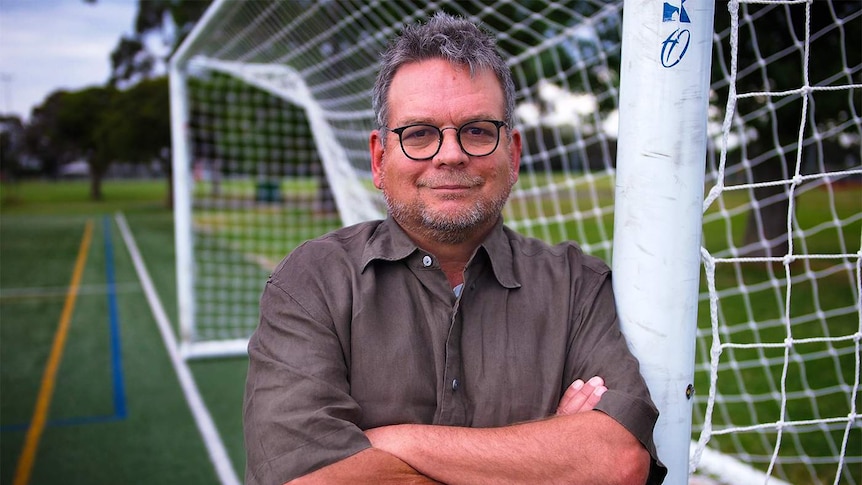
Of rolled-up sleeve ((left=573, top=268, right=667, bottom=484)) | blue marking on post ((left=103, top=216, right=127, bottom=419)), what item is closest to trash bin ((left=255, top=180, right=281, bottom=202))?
blue marking on post ((left=103, top=216, right=127, bottom=419))

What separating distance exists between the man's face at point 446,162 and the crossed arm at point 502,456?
0.51m

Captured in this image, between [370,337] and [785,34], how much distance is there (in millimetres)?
8423

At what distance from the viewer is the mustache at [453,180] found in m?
1.70

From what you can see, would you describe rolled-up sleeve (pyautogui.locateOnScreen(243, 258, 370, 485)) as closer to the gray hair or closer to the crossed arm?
the crossed arm

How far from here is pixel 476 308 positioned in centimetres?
177

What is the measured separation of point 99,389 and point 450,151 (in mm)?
5117

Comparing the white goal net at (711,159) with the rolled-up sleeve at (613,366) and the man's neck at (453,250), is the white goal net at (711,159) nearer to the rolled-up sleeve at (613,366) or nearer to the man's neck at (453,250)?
the rolled-up sleeve at (613,366)

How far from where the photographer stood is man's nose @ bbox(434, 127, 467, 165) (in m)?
1.68

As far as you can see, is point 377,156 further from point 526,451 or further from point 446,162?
point 526,451

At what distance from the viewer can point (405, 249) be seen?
1.77 m

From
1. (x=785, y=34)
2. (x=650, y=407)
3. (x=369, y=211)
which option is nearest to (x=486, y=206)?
(x=650, y=407)

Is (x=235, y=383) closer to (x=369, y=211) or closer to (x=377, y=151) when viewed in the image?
(x=369, y=211)

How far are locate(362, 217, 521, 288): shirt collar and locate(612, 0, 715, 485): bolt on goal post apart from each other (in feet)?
0.92

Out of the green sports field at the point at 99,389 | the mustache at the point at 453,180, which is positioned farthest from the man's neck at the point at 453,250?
the green sports field at the point at 99,389
